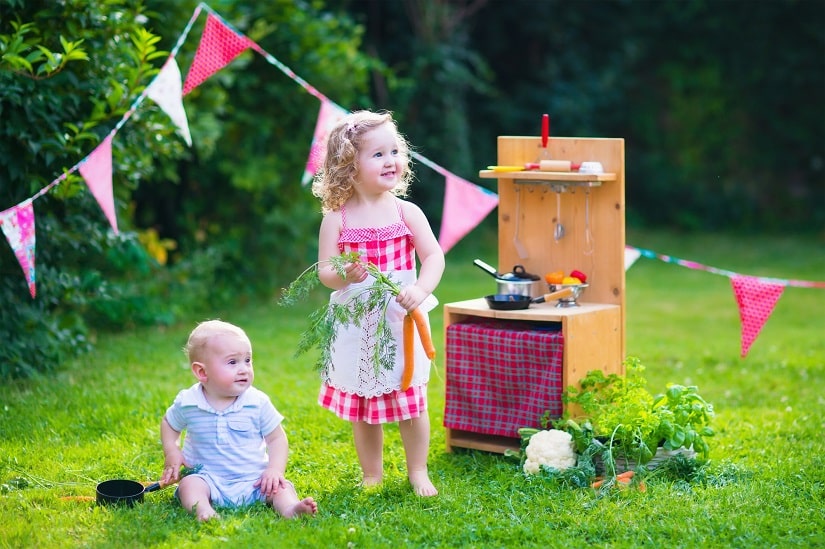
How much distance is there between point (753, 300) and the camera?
5.20 m

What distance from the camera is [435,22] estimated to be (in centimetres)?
1143

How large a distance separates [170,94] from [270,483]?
205 cm

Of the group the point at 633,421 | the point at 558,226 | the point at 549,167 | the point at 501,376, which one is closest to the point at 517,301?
the point at 501,376

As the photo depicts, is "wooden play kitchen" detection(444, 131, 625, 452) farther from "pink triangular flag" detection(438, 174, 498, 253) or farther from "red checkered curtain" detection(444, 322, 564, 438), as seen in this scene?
"pink triangular flag" detection(438, 174, 498, 253)

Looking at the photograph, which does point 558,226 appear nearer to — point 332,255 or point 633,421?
point 633,421

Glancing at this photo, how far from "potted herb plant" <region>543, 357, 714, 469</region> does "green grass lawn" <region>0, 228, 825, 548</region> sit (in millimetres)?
143

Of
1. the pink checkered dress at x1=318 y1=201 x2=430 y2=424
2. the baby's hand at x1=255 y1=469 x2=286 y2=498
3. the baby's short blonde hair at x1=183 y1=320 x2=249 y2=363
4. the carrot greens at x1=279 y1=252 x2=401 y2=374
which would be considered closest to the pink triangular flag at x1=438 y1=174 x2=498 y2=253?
the pink checkered dress at x1=318 y1=201 x2=430 y2=424

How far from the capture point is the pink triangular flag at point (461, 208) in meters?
5.70

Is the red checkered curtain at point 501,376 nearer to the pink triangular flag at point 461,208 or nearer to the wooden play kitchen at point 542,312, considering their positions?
the wooden play kitchen at point 542,312

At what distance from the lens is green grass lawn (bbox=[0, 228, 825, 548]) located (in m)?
3.65

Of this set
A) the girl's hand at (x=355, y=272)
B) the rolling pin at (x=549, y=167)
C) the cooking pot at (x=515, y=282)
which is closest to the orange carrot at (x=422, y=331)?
the girl's hand at (x=355, y=272)

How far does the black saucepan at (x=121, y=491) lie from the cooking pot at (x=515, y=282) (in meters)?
1.71

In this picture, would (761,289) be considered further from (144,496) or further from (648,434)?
(144,496)

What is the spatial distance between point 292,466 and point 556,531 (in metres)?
1.33
